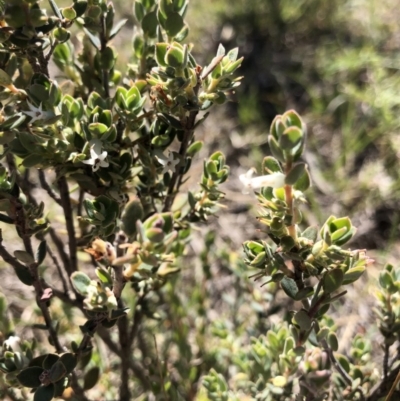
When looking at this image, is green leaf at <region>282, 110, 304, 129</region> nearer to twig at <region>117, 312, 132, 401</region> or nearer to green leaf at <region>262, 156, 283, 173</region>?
green leaf at <region>262, 156, 283, 173</region>

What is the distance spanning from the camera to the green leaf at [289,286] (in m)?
0.85

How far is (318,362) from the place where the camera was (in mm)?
839

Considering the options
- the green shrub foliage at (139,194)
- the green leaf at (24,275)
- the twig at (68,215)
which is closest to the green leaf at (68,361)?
the green shrub foliage at (139,194)

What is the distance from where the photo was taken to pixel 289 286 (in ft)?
2.81

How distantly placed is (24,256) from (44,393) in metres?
0.25

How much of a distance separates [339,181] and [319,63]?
88cm

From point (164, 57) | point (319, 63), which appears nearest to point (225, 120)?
point (319, 63)

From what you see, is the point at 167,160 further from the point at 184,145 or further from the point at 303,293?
the point at 303,293

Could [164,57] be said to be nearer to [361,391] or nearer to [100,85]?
[100,85]

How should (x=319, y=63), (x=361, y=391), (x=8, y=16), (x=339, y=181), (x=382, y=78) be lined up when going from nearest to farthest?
(x=8, y=16)
(x=361, y=391)
(x=339, y=181)
(x=382, y=78)
(x=319, y=63)

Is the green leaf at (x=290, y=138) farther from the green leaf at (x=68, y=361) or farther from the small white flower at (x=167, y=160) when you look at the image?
the green leaf at (x=68, y=361)

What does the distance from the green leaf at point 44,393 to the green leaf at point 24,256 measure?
0.76ft

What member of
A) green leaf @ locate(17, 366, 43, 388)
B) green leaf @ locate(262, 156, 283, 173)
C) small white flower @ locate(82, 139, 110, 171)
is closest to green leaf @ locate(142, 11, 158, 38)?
small white flower @ locate(82, 139, 110, 171)

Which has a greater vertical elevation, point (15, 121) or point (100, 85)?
point (100, 85)
